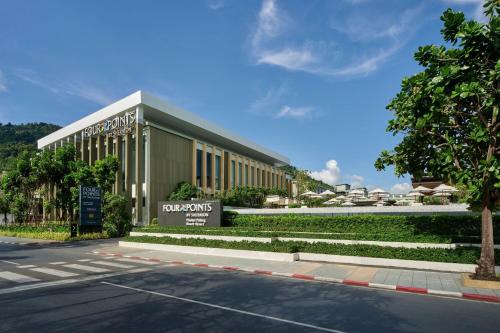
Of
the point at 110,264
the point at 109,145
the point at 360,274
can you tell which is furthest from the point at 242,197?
the point at 360,274

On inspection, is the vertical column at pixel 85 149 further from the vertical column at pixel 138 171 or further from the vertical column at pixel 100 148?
the vertical column at pixel 138 171

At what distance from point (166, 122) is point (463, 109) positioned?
4358 cm

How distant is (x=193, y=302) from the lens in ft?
30.9

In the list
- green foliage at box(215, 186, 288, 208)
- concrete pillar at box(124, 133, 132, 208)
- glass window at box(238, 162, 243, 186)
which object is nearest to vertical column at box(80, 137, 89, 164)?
concrete pillar at box(124, 133, 132, 208)

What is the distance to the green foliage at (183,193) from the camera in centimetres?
4607

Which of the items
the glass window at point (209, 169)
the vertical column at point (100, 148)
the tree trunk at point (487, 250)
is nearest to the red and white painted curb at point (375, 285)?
the tree trunk at point (487, 250)

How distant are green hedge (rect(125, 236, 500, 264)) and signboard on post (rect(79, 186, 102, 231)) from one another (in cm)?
1305

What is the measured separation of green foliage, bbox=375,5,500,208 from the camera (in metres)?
10.9

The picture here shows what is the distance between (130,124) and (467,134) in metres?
40.7

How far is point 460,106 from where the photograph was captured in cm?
1265

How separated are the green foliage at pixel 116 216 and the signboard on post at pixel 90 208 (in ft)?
5.07

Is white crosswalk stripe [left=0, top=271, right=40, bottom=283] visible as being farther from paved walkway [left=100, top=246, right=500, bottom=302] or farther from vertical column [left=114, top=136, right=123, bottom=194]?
vertical column [left=114, top=136, right=123, bottom=194]

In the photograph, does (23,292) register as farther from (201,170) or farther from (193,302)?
(201,170)

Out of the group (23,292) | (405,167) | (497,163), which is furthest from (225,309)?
(405,167)
